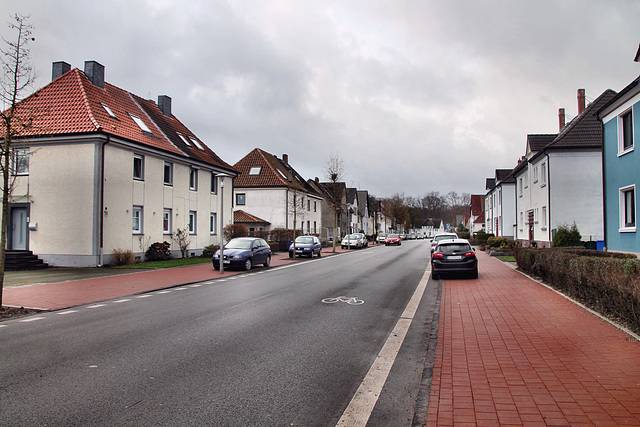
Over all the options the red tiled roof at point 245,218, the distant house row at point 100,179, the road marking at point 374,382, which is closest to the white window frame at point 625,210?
the road marking at point 374,382

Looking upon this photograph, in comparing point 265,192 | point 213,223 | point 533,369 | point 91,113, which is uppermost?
point 91,113

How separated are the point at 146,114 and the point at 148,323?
75.2ft

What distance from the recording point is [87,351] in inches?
257

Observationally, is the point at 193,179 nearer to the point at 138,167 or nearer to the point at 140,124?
the point at 140,124

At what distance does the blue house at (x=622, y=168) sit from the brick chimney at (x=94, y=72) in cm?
2423

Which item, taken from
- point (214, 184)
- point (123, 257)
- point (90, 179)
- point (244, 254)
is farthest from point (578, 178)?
point (90, 179)

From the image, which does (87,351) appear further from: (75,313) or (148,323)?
(75,313)

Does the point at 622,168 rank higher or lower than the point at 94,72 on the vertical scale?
lower

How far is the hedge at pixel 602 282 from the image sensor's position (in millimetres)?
7137

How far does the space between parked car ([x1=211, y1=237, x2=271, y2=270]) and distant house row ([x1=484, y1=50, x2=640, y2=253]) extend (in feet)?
47.1

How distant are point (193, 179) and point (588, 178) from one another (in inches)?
904

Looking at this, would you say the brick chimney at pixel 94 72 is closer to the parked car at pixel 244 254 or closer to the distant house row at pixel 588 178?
the parked car at pixel 244 254

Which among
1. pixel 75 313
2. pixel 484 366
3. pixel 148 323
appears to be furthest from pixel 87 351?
pixel 484 366

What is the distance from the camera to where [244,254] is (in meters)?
20.3
